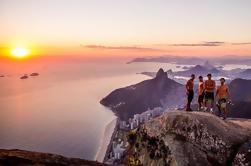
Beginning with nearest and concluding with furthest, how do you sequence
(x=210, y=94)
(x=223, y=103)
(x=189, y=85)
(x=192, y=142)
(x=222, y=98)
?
(x=192, y=142)
(x=223, y=103)
(x=222, y=98)
(x=189, y=85)
(x=210, y=94)

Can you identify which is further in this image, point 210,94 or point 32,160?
point 210,94

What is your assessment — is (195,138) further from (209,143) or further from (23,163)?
(23,163)

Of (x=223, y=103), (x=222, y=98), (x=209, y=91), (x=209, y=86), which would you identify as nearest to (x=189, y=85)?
(x=209, y=86)

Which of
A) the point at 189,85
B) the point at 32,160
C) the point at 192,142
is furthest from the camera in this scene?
the point at 189,85

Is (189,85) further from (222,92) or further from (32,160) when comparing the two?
(32,160)

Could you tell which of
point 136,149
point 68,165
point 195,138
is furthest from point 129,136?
point 68,165

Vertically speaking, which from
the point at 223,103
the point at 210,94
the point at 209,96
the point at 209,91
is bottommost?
the point at 223,103

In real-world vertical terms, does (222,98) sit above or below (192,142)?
above
